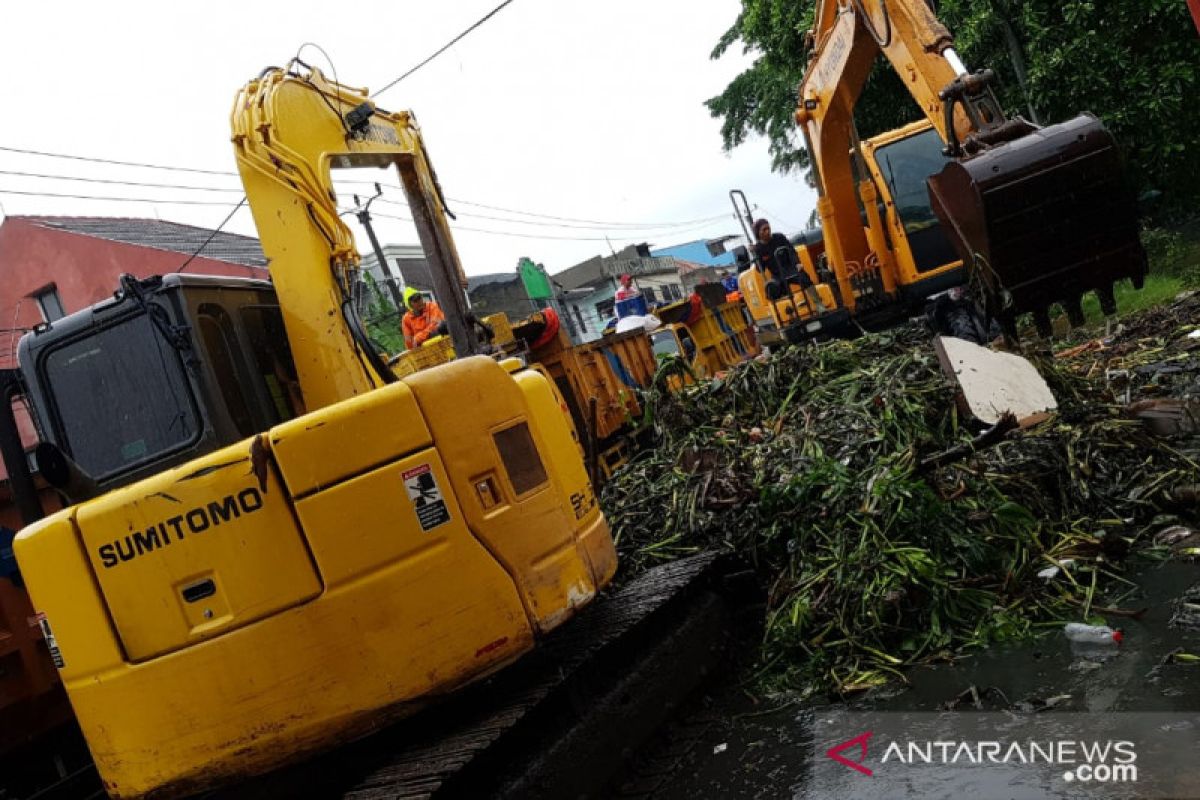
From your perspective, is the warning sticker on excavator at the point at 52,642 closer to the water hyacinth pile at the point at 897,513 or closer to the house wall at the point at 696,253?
the water hyacinth pile at the point at 897,513

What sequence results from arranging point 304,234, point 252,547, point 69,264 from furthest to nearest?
point 69,264 < point 304,234 < point 252,547

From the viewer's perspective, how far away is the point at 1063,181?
14.4ft

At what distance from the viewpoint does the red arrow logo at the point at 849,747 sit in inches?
126

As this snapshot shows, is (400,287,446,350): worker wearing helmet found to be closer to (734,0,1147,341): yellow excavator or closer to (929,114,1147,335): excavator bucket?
(734,0,1147,341): yellow excavator

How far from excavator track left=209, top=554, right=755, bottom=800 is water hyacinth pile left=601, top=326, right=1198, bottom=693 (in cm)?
52

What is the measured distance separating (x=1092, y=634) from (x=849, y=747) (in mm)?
1070

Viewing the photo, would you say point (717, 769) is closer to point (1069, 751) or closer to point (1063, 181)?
point (1069, 751)

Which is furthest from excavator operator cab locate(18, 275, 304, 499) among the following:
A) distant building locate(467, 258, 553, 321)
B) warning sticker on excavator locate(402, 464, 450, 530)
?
distant building locate(467, 258, 553, 321)

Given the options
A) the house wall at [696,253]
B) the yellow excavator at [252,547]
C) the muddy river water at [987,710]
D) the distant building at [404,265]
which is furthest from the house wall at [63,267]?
the house wall at [696,253]

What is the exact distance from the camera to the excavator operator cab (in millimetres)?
3574

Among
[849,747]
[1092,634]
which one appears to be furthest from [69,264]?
[1092,634]

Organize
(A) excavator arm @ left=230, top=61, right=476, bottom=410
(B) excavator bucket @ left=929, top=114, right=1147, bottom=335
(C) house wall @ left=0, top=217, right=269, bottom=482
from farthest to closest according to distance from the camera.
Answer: (C) house wall @ left=0, top=217, right=269, bottom=482, (B) excavator bucket @ left=929, top=114, right=1147, bottom=335, (A) excavator arm @ left=230, top=61, right=476, bottom=410

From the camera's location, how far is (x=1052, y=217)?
176 inches

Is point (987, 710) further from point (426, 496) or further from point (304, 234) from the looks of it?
point (304, 234)
